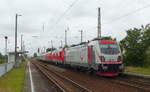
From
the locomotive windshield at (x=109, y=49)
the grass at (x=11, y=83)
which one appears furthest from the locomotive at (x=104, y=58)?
the grass at (x=11, y=83)

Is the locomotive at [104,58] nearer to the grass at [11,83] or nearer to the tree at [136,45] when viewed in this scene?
the grass at [11,83]

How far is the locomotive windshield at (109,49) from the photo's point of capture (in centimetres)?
2162

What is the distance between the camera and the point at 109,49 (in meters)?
21.8

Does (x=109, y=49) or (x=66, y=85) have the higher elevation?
(x=109, y=49)

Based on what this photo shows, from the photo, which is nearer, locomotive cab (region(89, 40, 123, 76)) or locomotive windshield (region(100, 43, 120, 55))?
locomotive cab (region(89, 40, 123, 76))

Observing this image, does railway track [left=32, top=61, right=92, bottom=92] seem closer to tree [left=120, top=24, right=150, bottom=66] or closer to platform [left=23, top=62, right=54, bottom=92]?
platform [left=23, top=62, right=54, bottom=92]

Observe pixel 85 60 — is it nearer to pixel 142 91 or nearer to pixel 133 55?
pixel 142 91

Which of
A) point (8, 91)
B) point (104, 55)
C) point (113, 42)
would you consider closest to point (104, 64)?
point (104, 55)

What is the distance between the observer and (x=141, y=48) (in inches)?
1641

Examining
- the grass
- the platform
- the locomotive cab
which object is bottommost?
the platform

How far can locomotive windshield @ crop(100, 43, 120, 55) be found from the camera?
21625 mm

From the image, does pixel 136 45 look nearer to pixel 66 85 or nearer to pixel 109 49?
pixel 109 49

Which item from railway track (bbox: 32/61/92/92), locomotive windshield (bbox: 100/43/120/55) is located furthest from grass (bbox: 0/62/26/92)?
locomotive windshield (bbox: 100/43/120/55)

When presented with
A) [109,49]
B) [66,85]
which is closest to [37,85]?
[66,85]
